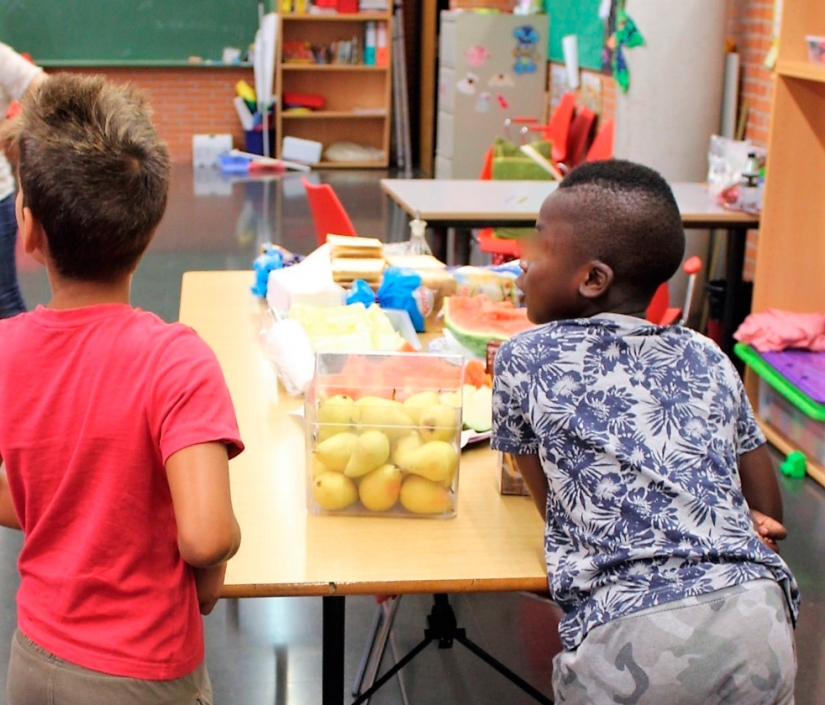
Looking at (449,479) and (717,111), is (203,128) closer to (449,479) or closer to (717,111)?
(717,111)

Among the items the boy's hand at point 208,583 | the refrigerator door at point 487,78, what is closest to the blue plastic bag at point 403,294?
the boy's hand at point 208,583

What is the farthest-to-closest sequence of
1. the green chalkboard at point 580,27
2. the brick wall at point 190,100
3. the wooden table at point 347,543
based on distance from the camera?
the brick wall at point 190,100, the green chalkboard at point 580,27, the wooden table at point 347,543

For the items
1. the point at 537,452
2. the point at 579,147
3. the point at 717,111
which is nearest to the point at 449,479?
the point at 537,452

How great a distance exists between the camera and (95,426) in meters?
1.12

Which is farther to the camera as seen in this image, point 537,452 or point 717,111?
point 717,111

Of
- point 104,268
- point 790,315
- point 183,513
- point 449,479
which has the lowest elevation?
point 790,315

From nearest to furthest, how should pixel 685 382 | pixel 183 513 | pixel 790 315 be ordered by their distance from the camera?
1. pixel 183 513
2. pixel 685 382
3. pixel 790 315

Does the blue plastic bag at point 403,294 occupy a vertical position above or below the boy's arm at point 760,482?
above

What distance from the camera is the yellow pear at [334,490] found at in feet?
5.01

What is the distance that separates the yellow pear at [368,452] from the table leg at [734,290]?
3.04 meters

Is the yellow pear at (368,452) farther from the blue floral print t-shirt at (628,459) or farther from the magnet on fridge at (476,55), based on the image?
the magnet on fridge at (476,55)

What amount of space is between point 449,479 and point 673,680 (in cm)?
43

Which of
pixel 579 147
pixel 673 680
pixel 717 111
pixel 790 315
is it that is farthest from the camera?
pixel 579 147

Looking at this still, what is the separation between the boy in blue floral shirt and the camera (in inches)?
49.3
